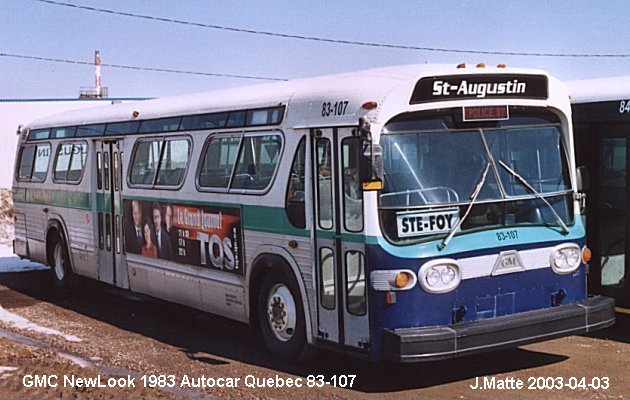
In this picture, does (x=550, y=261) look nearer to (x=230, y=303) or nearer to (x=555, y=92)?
(x=555, y=92)

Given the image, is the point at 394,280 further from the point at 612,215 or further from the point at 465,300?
the point at 612,215

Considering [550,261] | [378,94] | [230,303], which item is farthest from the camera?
[230,303]

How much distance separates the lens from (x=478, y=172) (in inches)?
334

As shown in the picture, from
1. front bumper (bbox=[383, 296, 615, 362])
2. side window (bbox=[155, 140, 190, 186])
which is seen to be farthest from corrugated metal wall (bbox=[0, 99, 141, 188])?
front bumper (bbox=[383, 296, 615, 362])

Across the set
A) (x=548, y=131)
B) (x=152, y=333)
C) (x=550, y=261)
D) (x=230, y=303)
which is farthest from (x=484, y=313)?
(x=152, y=333)

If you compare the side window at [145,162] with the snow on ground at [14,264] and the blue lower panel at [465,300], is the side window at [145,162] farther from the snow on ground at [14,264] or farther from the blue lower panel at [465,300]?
the snow on ground at [14,264]

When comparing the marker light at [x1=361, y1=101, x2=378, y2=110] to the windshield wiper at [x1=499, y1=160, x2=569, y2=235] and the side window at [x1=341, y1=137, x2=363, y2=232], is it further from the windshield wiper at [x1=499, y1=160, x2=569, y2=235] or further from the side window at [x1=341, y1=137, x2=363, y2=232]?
the windshield wiper at [x1=499, y1=160, x2=569, y2=235]

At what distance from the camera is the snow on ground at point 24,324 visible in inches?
448

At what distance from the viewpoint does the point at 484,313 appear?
8.36 m

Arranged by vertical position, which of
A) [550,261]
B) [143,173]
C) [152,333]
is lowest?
[152,333]

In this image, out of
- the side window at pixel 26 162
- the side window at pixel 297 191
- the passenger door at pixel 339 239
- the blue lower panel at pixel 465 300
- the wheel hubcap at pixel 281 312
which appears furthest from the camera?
the side window at pixel 26 162

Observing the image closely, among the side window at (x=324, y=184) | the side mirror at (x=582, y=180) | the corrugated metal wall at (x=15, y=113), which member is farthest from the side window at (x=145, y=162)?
the corrugated metal wall at (x=15, y=113)

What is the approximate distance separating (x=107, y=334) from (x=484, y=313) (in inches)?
204

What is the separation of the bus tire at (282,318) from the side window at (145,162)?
10.1 ft
